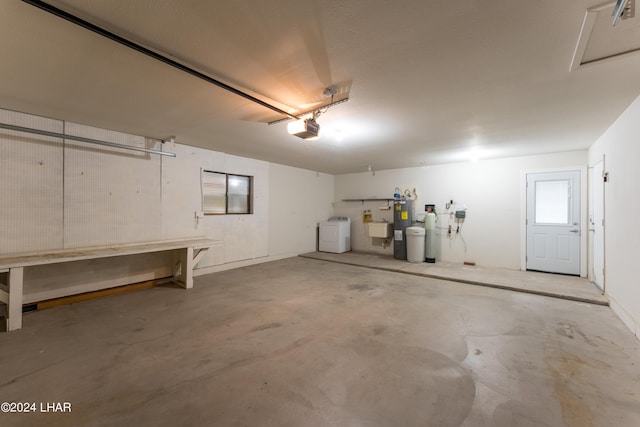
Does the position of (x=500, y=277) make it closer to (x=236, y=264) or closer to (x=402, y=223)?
(x=402, y=223)

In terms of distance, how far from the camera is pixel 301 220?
712cm

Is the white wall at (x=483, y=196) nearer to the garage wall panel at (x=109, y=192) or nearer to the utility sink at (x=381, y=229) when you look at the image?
the utility sink at (x=381, y=229)

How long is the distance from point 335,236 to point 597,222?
5156mm

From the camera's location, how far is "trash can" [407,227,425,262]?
5.82 m

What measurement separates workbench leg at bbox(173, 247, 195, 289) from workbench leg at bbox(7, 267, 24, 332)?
1.73 m

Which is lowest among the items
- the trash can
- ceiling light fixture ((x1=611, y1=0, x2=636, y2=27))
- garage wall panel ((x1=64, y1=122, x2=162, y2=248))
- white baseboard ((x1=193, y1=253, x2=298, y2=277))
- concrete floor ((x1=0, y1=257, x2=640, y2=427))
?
concrete floor ((x1=0, y1=257, x2=640, y2=427))

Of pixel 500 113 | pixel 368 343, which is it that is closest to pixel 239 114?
pixel 368 343

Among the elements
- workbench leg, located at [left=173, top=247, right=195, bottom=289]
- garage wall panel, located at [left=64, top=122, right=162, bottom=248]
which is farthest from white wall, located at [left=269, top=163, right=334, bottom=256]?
garage wall panel, located at [left=64, top=122, right=162, bottom=248]

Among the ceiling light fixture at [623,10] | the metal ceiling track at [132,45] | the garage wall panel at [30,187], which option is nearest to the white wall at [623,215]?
the ceiling light fixture at [623,10]

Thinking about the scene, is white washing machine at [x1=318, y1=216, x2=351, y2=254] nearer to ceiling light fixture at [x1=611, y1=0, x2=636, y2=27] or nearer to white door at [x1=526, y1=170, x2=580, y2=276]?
white door at [x1=526, y1=170, x2=580, y2=276]

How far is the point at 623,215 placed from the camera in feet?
9.47

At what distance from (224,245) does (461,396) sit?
4659 millimetres

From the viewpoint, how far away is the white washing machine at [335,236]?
23.5ft

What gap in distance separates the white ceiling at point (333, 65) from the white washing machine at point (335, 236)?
393cm
